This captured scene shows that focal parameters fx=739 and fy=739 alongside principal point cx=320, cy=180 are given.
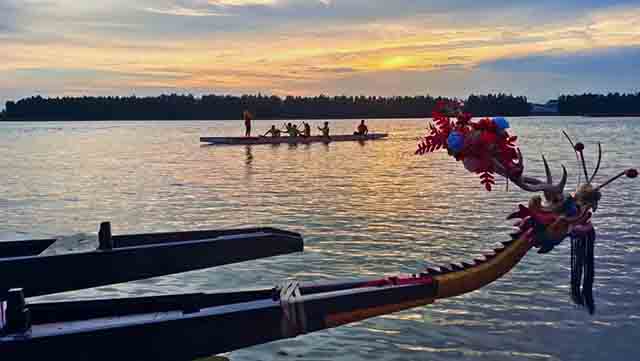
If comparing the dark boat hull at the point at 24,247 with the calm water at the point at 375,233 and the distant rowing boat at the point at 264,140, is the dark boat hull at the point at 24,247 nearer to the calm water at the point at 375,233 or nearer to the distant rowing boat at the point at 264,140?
the calm water at the point at 375,233

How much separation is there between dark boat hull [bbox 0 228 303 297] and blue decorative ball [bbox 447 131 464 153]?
3.28m

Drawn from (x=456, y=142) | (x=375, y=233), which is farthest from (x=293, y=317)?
(x=375, y=233)

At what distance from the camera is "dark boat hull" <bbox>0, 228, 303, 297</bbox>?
7.77 meters

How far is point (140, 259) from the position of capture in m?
8.21

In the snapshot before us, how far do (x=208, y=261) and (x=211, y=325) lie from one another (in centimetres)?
297

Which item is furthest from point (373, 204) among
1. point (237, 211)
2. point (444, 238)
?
point (444, 238)

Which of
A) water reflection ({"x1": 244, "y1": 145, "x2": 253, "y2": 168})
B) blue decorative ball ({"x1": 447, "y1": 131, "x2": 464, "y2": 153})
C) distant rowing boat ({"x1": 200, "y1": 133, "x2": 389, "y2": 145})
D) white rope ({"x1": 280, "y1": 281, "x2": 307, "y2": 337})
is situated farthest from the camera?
distant rowing boat ({"x1": 200, "y1": 133, "x2": 389, "y2": 145})

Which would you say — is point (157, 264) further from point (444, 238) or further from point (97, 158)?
point (97, 158)

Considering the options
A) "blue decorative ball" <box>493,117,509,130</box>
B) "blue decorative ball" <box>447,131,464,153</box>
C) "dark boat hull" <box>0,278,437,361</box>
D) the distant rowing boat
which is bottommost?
"dark boat hull" <box>0,278,437,361</box>

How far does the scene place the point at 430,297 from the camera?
6.50m

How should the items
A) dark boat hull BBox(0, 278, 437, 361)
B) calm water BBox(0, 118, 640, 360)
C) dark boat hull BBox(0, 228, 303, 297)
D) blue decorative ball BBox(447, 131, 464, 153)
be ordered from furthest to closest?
calm water BBox(0, 118, 640, 360), dark boat hull BBox(0, 228, 303, 297), blue decorative ball BBox(447, 131, 464, 153), dark boat hull BBox(0, 278, 437, 361)

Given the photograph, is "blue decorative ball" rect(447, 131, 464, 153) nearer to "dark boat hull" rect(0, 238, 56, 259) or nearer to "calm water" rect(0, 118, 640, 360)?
"calm water" rect(0, 118, 640, 360)

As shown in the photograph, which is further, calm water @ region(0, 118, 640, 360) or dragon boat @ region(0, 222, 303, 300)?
calm water @ region(0, 118, 640, 360)

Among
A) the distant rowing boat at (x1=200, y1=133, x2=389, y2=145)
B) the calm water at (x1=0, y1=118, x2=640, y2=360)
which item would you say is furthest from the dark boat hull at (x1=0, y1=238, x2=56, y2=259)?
the distant rowing boat at (x1=200, y1=133, x2=389, y2=145)
